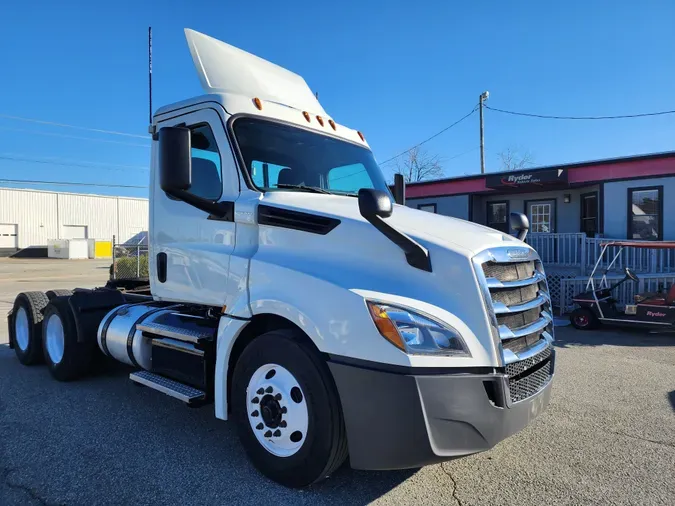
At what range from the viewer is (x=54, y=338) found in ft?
19.0

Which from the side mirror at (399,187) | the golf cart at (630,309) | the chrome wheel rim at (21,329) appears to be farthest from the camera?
the golf cart at (630,309)

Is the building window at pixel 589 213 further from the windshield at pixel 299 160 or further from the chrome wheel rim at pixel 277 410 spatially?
the chrome wheel rim at pixel 277 410

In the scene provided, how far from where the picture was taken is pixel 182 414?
4.51 metres

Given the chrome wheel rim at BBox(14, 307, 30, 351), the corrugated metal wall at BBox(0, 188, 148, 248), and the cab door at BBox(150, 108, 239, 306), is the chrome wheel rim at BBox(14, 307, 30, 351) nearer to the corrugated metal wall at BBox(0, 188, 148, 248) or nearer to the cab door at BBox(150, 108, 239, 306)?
the cab door at BBox(150, 108, 239, 306)

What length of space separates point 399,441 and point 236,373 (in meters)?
1.23

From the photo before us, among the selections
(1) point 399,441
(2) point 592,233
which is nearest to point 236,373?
(1) point 399,441

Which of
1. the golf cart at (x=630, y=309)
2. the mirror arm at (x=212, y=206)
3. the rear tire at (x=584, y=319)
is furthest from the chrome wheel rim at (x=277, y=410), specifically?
the rear tire at (x=584, y=319)

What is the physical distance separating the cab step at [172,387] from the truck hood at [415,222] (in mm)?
1527

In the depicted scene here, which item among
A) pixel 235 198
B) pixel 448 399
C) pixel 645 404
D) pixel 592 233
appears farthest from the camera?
pixel 592 233

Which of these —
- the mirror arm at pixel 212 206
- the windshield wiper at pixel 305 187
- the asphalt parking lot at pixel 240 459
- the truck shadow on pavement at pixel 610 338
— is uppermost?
the windshield wiper at pixel 305 187

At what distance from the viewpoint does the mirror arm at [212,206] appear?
365cm

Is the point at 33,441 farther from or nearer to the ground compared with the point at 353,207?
nearer to the ground

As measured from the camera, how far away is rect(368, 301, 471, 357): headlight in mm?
2648

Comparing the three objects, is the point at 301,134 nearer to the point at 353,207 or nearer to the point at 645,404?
the point at 353,207
